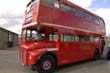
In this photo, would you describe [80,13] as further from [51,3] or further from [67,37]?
[51,3]

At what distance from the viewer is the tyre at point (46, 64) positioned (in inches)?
343

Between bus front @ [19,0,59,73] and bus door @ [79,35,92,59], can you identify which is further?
bus door @ [79,35,92,59]

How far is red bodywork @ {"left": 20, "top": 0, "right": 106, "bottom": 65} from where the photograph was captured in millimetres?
8773

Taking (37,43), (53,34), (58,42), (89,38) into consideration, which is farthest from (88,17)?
(37,43)

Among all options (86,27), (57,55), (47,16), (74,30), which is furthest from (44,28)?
(86,27)

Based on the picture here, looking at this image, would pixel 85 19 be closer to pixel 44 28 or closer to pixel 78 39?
pixel 78 39

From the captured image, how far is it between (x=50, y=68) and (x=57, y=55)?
2.73ft

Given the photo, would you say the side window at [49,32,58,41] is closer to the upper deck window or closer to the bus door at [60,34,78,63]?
the bus door at [60,34,78,63]

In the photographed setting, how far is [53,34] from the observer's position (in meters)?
9.99

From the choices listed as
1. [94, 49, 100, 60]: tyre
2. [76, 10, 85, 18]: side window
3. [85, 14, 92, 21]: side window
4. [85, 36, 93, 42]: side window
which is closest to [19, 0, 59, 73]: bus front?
[76, 10, 85, 18]: side window

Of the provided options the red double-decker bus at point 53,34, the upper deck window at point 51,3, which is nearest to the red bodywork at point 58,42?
the red double-decker bus at point 53,34

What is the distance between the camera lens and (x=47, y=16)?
30.6ft

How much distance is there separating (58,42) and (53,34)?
0.53m

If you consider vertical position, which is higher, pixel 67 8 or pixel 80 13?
pixel 67 8
